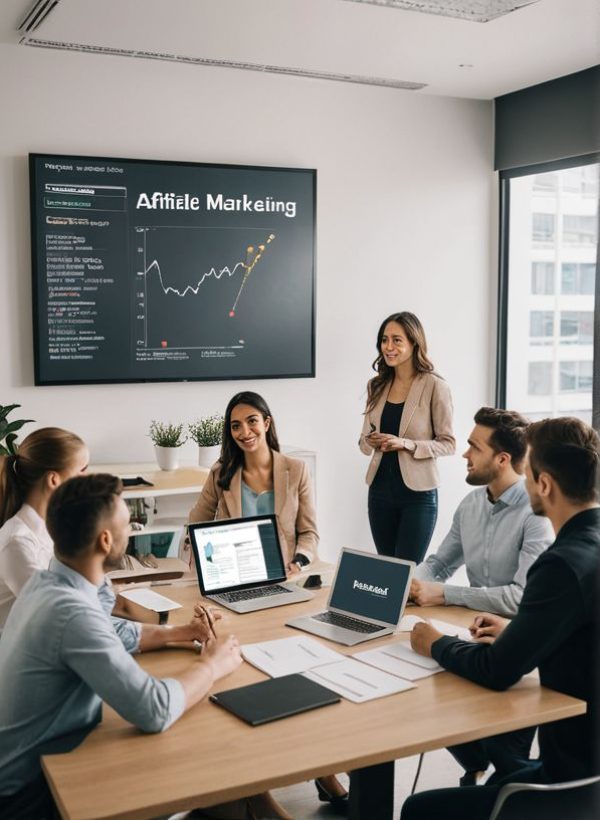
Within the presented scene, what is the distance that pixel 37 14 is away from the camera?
3922 mm

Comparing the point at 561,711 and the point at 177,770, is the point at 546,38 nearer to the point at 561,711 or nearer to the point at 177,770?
the point at 561,711

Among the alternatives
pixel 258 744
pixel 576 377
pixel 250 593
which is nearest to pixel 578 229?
pixel 576 377

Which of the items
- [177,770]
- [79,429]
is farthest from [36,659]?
[79,429]

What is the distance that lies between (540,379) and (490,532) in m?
2.81

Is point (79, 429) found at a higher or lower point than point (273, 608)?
higher

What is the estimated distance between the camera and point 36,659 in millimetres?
1940

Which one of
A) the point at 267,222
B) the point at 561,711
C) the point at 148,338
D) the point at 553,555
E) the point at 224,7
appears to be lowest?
the point at 561,711

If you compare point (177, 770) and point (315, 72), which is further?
point (315, 72)

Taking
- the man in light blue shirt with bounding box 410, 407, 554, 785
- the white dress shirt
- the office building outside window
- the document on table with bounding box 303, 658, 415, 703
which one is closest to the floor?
the man in light blue shirt with bounding box 410, 407, 554, 785

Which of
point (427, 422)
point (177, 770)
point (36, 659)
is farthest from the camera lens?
point (427, 422)

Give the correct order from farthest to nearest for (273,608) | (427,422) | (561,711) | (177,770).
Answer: (427,422) < (273,608) < (561,711) < (177,770)

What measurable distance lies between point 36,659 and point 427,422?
2.96m

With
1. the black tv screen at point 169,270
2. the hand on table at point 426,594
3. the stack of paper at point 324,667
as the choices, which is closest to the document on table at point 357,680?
the stack of paper at point 324,667

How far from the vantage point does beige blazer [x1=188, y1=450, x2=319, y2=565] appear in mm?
3492
